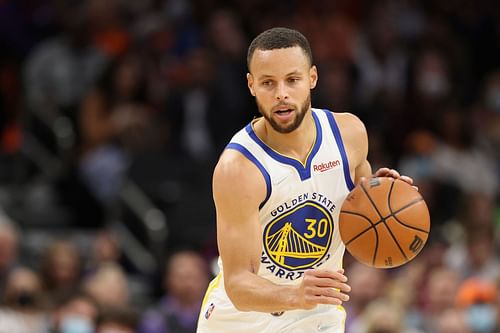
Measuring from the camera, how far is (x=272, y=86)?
6008 mm

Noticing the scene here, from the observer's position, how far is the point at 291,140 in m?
6.32

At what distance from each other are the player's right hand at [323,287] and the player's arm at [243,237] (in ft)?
0.46

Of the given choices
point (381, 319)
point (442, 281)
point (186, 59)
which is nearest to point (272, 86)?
point (381, 319)

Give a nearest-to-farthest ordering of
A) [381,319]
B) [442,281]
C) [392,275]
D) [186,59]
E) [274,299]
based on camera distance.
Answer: [274,299] < [381,319] < [442,281] < [392,275] < [186,59]

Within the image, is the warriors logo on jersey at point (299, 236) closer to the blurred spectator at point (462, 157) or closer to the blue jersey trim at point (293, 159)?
the blue jersey trim at point (293, 159)

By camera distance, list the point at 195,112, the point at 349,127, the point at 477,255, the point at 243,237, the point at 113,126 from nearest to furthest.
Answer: the point at 243,237
the point at 349,127
the point at 477,255
the point at 113,126
the point at 195,112

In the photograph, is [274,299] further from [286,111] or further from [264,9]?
[264,9]

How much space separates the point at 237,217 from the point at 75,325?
12.2 feet

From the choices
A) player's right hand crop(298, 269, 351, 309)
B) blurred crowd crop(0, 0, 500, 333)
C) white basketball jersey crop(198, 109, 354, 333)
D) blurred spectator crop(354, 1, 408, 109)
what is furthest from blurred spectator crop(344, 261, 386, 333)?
player's right hand crop(298, 269, 351, 309)

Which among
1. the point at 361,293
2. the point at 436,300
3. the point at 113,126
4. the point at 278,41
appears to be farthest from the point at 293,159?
the point at 113,126

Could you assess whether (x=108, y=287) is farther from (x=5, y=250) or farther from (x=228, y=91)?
(x=228, y=91)

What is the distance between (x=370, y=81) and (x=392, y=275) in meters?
3.16

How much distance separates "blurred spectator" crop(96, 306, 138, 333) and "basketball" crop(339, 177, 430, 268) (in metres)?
3.68

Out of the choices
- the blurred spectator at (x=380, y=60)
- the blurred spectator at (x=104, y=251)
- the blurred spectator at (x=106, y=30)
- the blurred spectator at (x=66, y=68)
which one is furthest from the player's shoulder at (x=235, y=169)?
the blurred spectator at (x=380, y=60)
